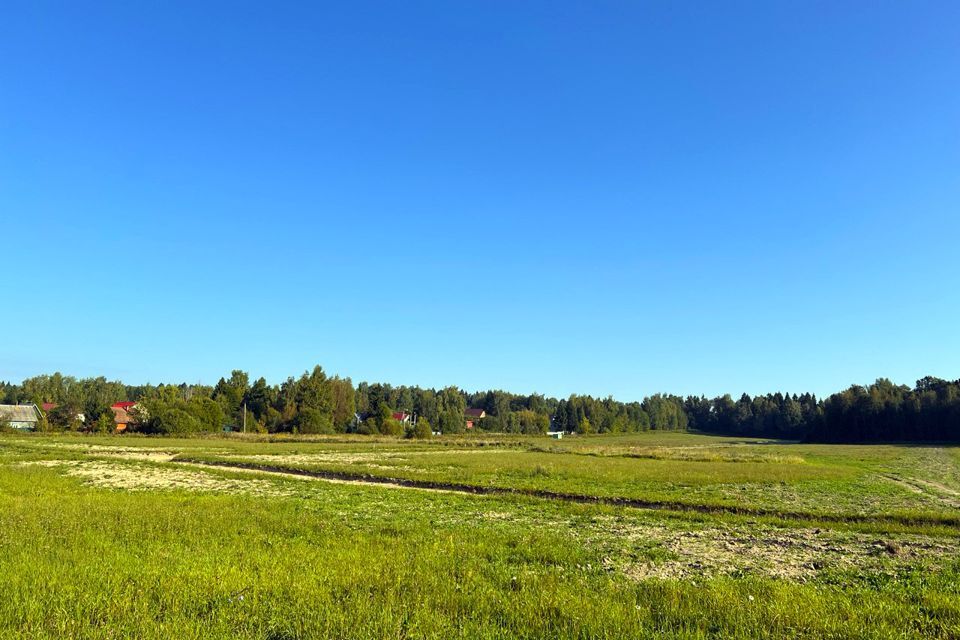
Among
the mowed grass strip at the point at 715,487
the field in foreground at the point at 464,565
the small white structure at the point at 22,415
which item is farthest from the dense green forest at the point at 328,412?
the field in foreground at the point at 464,565

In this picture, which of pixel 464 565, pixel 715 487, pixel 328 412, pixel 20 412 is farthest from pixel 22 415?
pixel 464 565

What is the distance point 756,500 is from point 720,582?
63.0ft

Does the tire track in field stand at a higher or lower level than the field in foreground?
lower

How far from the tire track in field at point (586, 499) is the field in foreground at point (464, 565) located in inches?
9.2

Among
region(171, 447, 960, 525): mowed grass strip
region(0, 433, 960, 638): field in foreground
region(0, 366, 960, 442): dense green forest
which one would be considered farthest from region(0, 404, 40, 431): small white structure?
region(0, 433, 960, 638): field in foreground

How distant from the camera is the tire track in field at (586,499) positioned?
869 inches

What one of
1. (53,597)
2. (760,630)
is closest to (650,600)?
(760,630)

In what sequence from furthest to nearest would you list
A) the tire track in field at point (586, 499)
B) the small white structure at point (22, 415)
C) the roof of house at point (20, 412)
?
the roof of house at point (20, 412) → the small white structure at point (22, 415) → the tire track in field at point (586, 499)

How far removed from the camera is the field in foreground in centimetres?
859

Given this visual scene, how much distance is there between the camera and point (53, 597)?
9.14 metres

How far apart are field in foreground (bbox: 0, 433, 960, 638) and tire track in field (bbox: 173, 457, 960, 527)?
23 cm

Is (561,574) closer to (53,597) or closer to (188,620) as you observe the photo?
(188,620)

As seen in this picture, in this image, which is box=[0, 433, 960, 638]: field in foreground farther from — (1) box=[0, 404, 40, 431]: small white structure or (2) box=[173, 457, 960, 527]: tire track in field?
(1) box=[0, 404, 40, 431]: small white structure

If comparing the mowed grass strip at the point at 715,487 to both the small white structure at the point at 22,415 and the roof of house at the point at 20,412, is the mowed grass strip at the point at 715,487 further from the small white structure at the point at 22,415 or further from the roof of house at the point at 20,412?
the roof of house at the point at 20,412
